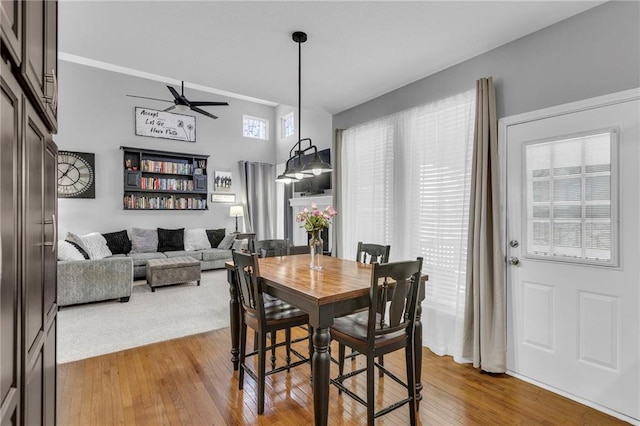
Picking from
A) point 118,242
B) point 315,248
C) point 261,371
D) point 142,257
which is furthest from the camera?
point 118,242

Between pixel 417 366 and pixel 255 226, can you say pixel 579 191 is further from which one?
pixel 255 226

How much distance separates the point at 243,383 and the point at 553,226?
2.57 metres

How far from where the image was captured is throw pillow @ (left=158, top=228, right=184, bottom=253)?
21.7ft

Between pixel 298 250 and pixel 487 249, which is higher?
pixel 487 249

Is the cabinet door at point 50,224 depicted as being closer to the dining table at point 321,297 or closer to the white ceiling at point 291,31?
the dining table at point 321,297

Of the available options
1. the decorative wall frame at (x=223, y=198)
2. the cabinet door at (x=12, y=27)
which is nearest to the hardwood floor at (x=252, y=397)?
the cabinet door at (x=12, y=27)

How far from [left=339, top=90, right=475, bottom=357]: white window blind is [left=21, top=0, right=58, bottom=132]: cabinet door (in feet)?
9.21

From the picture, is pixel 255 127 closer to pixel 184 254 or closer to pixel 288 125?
pixel 288 125

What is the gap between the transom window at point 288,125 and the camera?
739cm

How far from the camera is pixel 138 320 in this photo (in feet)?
12.5

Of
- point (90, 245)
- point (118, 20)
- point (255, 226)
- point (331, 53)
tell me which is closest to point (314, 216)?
point (331, 53)

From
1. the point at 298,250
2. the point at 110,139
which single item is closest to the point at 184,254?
the point at 110,139

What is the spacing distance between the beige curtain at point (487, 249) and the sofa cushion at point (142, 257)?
5.49 m

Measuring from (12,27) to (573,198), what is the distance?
2946 mm
